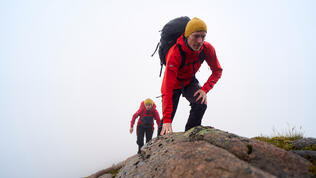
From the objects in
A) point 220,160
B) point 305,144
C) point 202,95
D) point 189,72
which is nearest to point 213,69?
point 189,72

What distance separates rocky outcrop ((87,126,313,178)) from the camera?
2125 millimetres

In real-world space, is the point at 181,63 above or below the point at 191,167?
above

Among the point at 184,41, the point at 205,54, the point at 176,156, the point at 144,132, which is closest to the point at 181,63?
the point at 184,41

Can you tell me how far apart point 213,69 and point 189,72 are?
2.58 feet

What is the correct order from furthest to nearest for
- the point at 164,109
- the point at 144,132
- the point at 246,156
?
the point at 144,132
the point at 164,109
the point at 246,156

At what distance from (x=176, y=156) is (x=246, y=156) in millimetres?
1004

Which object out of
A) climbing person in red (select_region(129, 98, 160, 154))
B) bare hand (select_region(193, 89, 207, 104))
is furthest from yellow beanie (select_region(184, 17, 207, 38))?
climbing person in red (select_region(129, 98, 160, 154))

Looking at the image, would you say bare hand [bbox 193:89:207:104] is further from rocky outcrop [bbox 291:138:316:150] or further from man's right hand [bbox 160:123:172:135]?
rocky outcrop [bbox 291:138:316:150]

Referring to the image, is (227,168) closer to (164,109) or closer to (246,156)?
(246,156)

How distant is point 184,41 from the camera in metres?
4.23

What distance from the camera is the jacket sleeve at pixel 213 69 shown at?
15.3 ft

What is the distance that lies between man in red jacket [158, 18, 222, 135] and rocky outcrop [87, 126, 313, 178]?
934mm

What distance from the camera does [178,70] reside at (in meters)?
4.55

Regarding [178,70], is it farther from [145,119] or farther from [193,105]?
[145,119]
